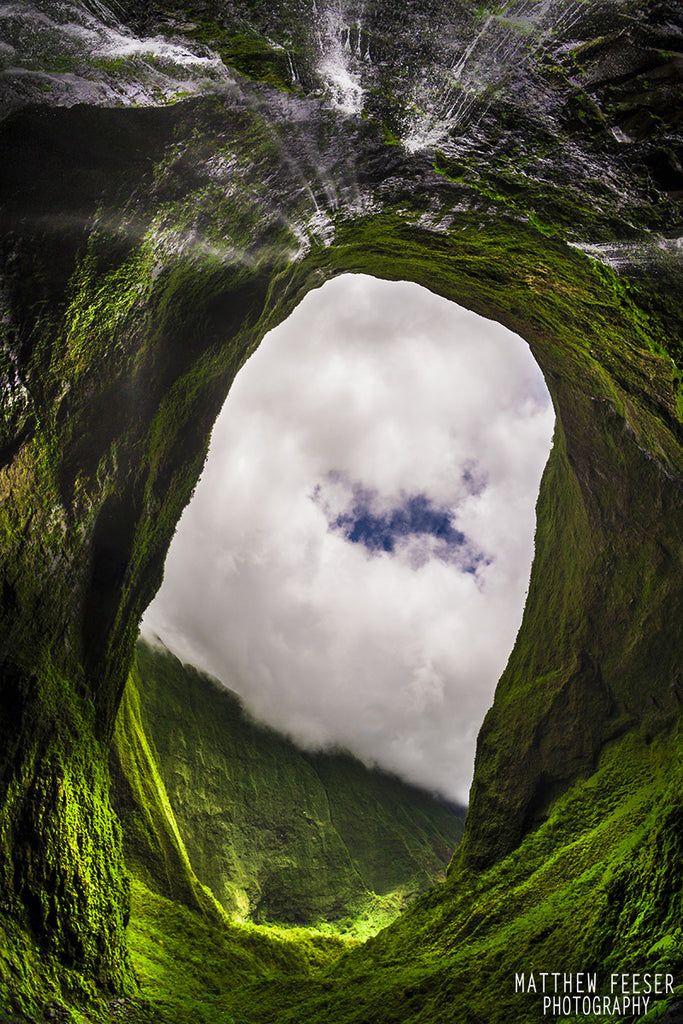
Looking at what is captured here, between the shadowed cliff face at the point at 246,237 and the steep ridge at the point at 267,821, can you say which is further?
the steep ridge at the point at 267,821

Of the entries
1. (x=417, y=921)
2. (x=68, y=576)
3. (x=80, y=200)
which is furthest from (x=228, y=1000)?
(x=80, y=200)

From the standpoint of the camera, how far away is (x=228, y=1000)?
10742 millimetres

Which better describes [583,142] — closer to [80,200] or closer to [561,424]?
[80,200]

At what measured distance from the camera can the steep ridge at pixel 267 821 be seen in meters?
37.7

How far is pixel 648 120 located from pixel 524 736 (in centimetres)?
1360

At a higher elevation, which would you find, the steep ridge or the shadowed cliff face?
the shadowed cliff face

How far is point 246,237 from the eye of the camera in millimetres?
8711

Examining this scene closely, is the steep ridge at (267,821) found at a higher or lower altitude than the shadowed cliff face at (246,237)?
lower

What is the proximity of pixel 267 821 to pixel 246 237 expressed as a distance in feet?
172

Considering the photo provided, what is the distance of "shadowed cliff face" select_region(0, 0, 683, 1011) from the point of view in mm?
5465

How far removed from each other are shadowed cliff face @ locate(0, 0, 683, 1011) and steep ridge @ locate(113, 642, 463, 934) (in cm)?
2784

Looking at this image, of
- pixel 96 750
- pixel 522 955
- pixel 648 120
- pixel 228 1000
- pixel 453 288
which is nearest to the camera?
pixel 648 120

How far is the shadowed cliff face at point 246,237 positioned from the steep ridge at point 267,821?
27.8 meters

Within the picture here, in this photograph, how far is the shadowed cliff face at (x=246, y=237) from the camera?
5.46m
